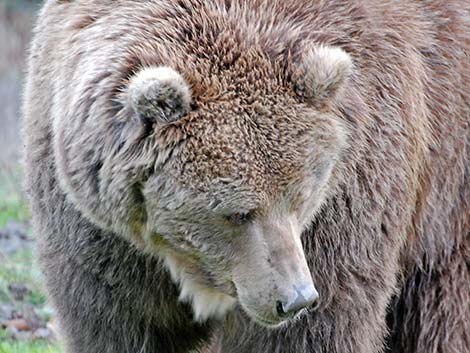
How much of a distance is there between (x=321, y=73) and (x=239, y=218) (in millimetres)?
774

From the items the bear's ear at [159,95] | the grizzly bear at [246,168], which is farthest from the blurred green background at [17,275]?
the bear's ear at [159,95]

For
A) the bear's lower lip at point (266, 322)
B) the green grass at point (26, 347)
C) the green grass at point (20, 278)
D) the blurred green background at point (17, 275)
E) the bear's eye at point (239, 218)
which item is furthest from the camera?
the green grass at point (20, 278)

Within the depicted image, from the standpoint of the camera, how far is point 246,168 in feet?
15.7

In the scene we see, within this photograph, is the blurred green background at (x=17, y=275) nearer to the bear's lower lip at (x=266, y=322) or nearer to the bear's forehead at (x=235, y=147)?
the bear's lower lip at (x=266, y=322)

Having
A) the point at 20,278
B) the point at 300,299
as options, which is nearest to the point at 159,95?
the point at 300,299

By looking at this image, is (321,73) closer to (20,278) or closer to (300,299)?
(300,299)

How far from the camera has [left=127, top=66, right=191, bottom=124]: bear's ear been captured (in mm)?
4625

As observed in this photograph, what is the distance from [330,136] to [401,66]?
733 millimetres

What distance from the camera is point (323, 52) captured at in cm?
496

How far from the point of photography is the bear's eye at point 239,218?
4.90 meters

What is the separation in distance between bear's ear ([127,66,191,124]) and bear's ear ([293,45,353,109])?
0.58 metres

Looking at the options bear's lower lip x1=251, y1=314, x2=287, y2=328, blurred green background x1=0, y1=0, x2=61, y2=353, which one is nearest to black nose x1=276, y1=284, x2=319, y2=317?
bear's lower lip x1=251, y1=314, x2=287, y2=328

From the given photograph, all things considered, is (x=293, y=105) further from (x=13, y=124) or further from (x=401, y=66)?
(x=13, y=124)

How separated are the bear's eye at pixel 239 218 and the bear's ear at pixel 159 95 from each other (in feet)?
1.74
